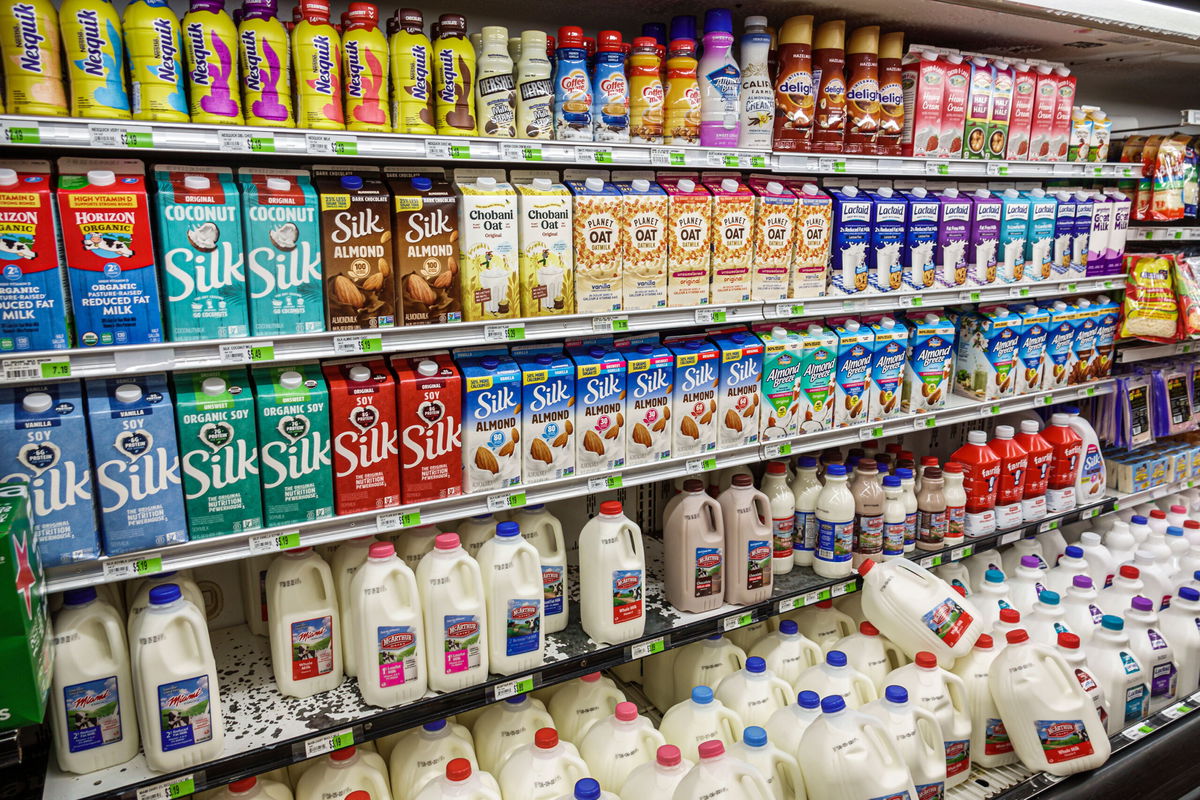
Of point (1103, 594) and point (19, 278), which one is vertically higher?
point (19, 278)

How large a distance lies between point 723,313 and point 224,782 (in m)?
1.82

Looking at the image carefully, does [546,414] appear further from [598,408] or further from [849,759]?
[849,759]

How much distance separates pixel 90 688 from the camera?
174 cm

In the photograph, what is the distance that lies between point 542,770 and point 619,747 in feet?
0.77

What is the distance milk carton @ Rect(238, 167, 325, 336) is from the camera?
5.91 ft

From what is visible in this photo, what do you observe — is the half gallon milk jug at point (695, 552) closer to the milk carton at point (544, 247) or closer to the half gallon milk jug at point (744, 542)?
the half gallon milk jug at point (744, 542)

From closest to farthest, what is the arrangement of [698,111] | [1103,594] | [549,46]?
[549,46] → [698,111] → [1103,594]

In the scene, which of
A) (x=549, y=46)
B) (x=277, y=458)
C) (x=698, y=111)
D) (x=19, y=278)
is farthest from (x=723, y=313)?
(x=19, y=278)

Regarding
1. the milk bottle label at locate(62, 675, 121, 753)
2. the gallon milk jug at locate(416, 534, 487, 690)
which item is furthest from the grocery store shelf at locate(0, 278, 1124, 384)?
the milk bottle label at locate(62, 675, 121, 753)

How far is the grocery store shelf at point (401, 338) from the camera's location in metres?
1.63

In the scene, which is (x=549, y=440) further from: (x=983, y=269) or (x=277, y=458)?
(x=983, y=269)

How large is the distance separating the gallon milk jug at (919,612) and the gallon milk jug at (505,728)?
3.67 ft

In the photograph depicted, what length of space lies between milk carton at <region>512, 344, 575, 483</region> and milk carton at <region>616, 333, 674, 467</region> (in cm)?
19

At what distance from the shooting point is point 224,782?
1814 millimetres
